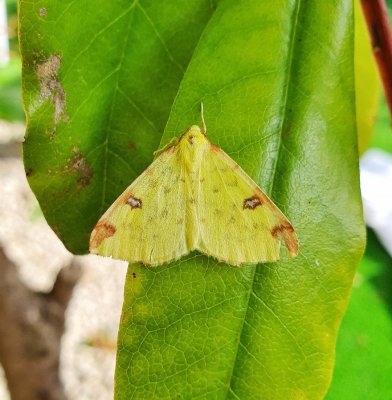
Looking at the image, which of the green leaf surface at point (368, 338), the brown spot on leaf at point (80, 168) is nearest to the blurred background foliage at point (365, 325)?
the green leaf surface at point (368, 338)

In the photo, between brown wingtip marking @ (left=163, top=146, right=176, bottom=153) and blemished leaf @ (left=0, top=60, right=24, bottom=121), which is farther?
blemished leaf @ (left=0, top=60, right=24, bottom=121)

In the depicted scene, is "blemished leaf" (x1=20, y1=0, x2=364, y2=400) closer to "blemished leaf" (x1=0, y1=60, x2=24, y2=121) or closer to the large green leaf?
the large green leaf

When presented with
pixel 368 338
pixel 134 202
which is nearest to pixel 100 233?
pixel 134 202

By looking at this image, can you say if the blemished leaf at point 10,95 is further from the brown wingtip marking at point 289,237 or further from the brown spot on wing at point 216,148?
the brown wingtip marking at point 289,237

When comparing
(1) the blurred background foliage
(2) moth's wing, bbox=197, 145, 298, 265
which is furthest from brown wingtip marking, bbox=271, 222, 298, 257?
(1) the blurred background foliage

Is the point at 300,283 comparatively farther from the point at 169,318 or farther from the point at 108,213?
the point at 108,213
